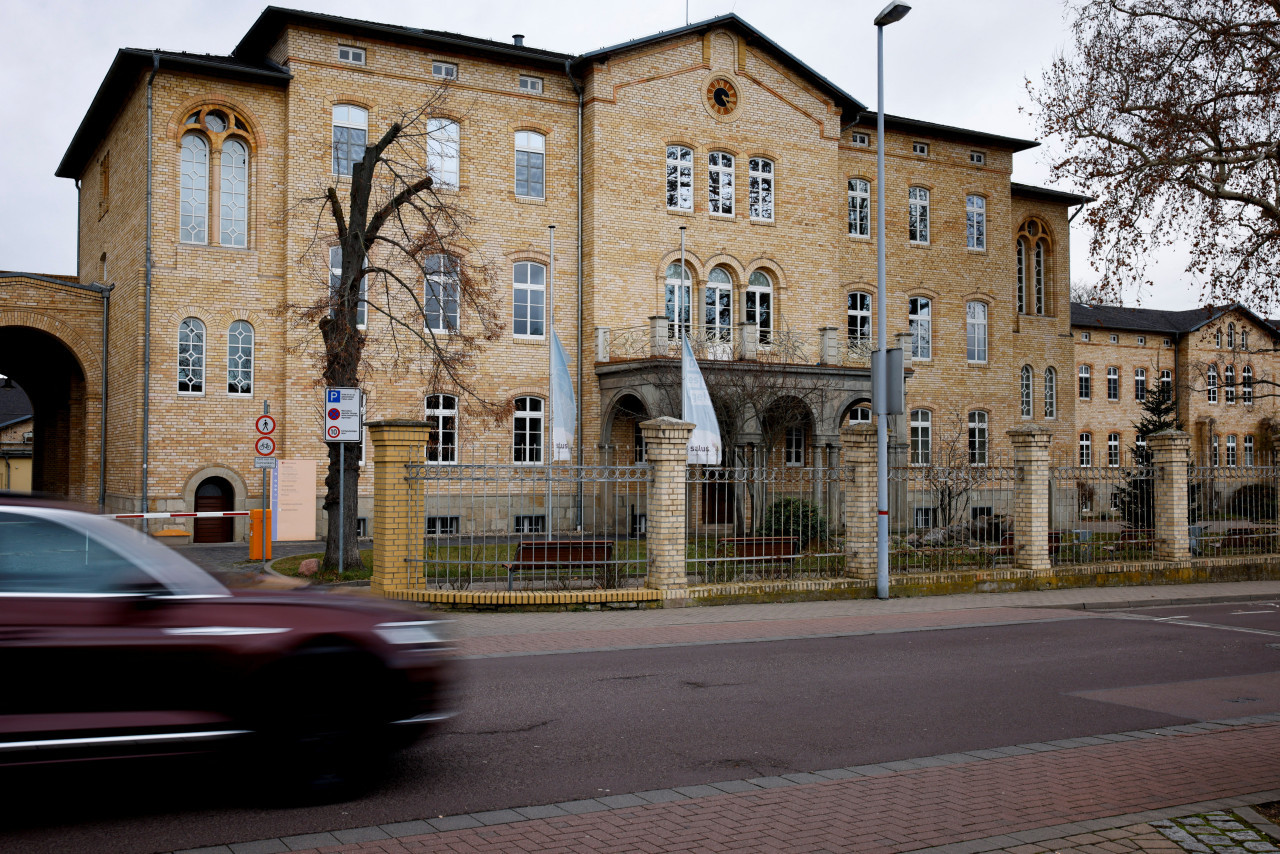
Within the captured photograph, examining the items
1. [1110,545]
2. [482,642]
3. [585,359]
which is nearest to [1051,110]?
[1110,545]

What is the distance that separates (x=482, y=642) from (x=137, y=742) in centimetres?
652

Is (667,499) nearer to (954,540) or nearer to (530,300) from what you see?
(954,540)

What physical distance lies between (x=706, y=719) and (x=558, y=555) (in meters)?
6.77

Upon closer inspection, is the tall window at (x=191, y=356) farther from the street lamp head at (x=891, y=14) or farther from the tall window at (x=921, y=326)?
the tall window at (x=921, y=326)

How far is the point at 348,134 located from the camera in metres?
27.1

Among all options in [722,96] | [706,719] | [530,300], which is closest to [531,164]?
[530,300]

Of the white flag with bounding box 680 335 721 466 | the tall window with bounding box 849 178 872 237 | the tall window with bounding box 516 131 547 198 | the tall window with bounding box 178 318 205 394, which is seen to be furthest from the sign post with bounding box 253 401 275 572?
the tall window with bounding box 849 178 872 237

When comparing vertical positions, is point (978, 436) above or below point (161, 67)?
below

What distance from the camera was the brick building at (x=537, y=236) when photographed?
25.9 m

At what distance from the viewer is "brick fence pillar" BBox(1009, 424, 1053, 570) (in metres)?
17.8

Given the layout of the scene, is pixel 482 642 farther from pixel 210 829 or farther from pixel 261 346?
pixel 261 346

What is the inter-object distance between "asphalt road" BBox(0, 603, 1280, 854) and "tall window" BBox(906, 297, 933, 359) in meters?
23.4

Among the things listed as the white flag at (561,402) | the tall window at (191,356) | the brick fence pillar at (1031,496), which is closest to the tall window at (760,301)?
the white flag at (561,402)

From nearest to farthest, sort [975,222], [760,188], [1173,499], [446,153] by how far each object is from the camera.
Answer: [1173,499]
[446,153]
[760,188]
[975,222]
